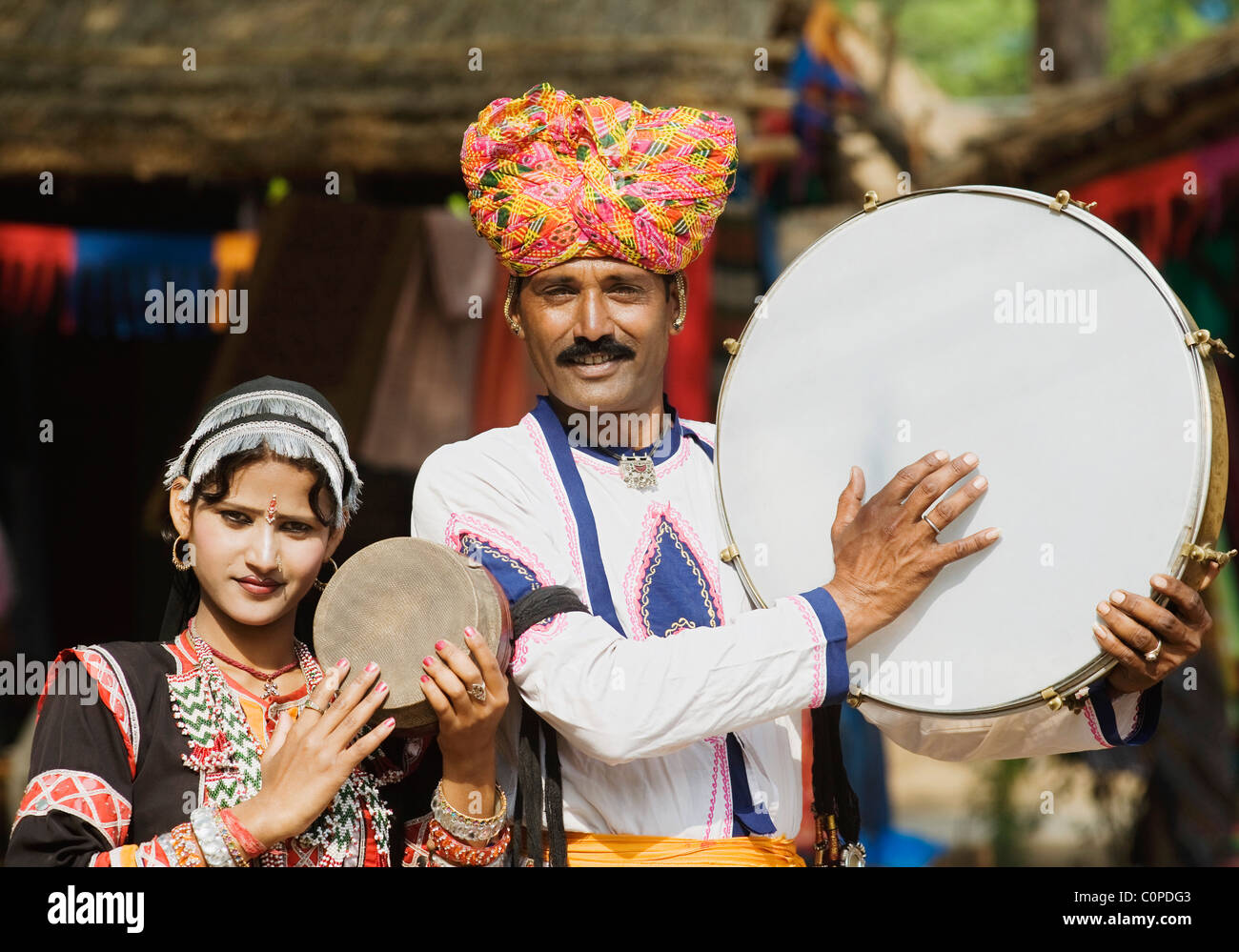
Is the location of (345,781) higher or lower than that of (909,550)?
lower

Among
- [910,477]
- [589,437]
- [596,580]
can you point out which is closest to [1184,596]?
[910,477]

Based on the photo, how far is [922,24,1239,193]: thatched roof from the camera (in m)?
5.05

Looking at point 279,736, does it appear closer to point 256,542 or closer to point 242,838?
point 242,838

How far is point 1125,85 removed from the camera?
550 centimetres

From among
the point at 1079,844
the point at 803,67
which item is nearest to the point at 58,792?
the point at 803,67

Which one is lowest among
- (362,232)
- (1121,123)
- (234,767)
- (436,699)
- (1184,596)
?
(234,767)

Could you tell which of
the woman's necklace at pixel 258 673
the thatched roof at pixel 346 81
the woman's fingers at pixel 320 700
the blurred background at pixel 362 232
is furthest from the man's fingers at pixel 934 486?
the thatched roof at pixel 346 81

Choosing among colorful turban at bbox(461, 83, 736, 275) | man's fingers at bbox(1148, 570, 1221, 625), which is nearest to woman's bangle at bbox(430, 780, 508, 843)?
colorful turban at bbox(461, 83, 736, 275)

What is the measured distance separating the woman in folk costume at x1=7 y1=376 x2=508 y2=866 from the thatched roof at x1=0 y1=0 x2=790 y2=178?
3389 millimetres

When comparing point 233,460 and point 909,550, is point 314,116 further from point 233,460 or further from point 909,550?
point 909,550

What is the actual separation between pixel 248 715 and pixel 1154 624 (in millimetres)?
1456

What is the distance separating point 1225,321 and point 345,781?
474cm

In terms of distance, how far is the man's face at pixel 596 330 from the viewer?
2.64 meters

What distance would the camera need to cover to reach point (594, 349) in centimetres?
264
